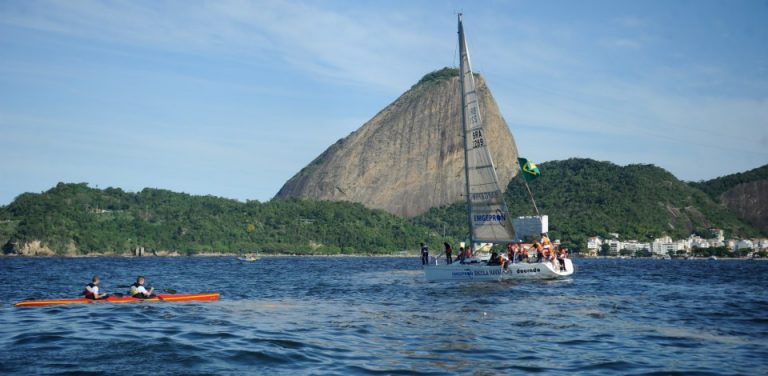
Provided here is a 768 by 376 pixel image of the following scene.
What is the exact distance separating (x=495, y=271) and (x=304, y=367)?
2995 centimetres

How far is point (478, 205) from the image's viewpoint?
172ft

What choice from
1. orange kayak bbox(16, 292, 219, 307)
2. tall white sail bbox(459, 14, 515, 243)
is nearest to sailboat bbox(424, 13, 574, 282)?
tall white sail bbox(459, 14, 515, 243)

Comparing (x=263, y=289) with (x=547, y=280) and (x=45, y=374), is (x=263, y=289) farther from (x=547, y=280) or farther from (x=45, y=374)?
(x=45, y=374)

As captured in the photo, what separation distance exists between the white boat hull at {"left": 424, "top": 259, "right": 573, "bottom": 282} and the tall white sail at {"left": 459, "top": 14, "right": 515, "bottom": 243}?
240 centimetres

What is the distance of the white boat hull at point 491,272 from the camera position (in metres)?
49.2

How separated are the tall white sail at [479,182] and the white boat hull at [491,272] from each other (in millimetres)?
2403

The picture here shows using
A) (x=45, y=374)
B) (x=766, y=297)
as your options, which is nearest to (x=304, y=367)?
(x=45, y=374)

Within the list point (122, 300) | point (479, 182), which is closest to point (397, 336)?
point (122, 300)

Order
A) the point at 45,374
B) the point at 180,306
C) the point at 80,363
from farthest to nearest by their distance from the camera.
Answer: the point at 180,306, the point at 80,363, the point at 45,374

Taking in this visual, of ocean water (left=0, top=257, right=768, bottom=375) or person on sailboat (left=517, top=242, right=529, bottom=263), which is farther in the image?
person on sailboat (left=517, top=242, right=529, bottom=263)

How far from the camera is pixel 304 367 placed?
20.6 meters

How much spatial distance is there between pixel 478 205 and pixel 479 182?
5.15ft

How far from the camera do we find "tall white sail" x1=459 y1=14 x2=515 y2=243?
168ft

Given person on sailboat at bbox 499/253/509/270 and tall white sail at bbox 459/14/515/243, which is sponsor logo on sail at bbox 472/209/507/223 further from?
person on sailboat at bbox 499/253/509/270
